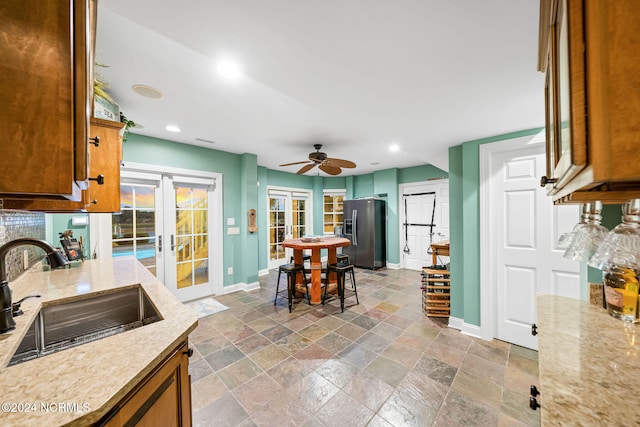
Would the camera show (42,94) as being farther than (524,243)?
No

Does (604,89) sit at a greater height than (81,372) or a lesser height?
greater

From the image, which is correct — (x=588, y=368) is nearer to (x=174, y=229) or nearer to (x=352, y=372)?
(x=352, y=372)

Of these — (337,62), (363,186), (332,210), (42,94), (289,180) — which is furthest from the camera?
(332,210)

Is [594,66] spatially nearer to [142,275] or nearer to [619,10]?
[619,10]

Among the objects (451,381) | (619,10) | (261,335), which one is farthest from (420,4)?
(261,335)

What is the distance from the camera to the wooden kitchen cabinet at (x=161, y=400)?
0.68 m

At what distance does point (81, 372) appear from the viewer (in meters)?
0.70

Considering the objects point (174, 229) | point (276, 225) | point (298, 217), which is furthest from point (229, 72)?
point (298, 217)

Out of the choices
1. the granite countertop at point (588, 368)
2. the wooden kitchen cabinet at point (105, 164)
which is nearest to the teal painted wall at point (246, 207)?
the wooden kitchen cabinet at point (105, 164)

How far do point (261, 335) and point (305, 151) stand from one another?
2840mm

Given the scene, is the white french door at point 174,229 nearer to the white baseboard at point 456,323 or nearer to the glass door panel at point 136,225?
the glass door panel at point 136,225

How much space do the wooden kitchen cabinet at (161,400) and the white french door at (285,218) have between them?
14.6 ft

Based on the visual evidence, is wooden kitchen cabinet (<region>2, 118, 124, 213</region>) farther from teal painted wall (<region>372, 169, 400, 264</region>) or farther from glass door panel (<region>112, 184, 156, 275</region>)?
teal painted wall (<region>372, 169, 400, 264</region>)

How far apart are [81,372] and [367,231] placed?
517cm
